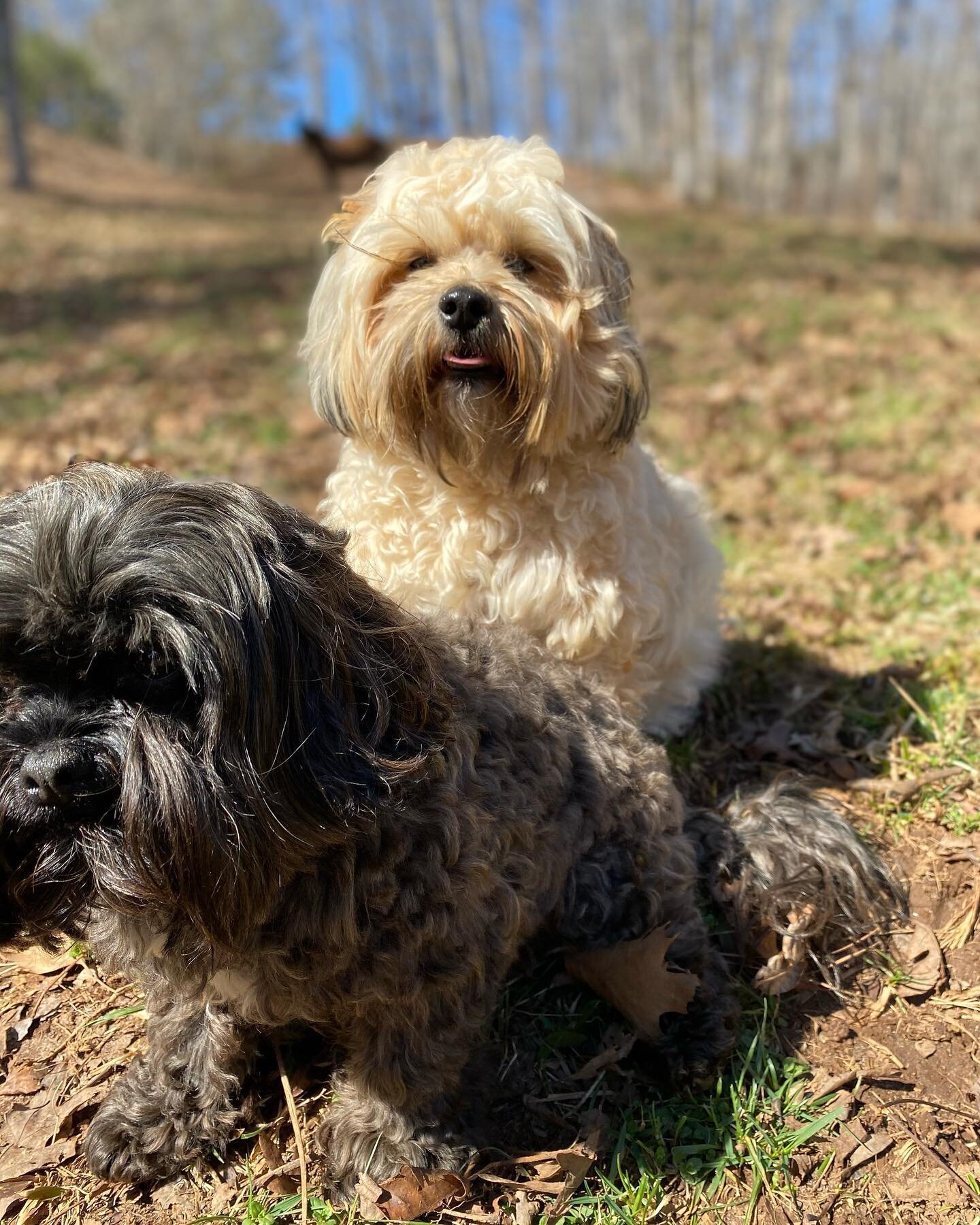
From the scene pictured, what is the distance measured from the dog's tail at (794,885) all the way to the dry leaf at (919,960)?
7cm

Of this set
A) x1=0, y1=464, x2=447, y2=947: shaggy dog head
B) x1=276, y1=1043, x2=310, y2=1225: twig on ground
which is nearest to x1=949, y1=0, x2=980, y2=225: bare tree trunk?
x1=276, y1=1043, x2=310, y2=1225: twig on ground

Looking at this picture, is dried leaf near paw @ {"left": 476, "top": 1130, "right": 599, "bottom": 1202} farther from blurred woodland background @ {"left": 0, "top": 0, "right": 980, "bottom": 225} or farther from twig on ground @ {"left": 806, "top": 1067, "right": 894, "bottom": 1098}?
blurred woodland background @ {"left": 0, "top": 0, "right": 980, "bottom": 225}

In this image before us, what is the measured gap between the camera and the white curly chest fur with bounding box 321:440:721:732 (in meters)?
3.29

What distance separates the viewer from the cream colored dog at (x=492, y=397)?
313 centimetres

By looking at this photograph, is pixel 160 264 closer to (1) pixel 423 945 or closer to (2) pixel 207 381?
(2) pixel 207 381

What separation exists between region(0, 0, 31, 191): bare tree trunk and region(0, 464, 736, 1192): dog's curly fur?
21.6m

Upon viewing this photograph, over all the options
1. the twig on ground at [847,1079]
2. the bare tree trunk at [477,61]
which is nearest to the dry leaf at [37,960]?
the twig on ground at [847,1079]

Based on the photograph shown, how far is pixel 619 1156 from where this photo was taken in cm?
252

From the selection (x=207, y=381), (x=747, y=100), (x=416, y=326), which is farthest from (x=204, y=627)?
(x=747, y=100)

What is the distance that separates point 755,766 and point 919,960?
3.24 ft

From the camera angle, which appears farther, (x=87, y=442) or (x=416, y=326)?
(x=87, y=442)

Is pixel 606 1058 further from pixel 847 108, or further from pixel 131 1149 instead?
→ pixel 847 108

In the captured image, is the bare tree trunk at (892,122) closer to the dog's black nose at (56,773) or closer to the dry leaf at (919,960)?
the dry leaf at (919,960)

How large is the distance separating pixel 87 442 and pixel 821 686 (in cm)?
473
